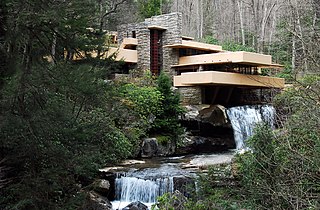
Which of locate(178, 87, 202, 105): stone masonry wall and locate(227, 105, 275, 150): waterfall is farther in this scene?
locate(178, 87, 202, 105): stone masonry wall

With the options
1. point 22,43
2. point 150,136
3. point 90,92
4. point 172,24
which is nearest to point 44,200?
point 90,92

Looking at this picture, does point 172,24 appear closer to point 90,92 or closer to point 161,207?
point 90,92

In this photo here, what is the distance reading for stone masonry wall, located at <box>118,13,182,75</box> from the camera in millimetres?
20844

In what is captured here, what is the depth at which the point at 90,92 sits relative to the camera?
7.23m

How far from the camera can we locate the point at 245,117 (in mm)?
17531

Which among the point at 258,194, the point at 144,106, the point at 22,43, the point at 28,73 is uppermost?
the point at 22,43

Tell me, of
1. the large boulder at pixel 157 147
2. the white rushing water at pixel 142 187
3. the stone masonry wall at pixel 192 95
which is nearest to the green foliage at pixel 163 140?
the large boulder at pixel 157 147

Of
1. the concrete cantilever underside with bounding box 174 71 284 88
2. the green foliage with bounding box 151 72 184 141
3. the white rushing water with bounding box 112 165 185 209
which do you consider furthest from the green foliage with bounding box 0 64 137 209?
the concrete cantilever underside with bounding box 174 71 284 88

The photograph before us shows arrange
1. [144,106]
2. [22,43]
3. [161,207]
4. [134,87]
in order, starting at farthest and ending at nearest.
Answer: [134,87]
[144,106]
[22,43]
[161,207]

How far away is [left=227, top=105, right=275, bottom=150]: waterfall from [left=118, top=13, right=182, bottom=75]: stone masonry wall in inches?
200

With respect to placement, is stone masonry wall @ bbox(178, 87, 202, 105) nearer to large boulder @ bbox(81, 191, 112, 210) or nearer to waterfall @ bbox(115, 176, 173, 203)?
waterfall @ bbox(115, 176, 173, 203)

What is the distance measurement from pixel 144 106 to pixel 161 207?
936 centimetres

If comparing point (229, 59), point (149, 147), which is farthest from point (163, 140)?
point (229, 59)

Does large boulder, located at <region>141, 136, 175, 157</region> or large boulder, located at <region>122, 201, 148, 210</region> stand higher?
large boulder, located at <region>141, 136, 175, 157</region>
